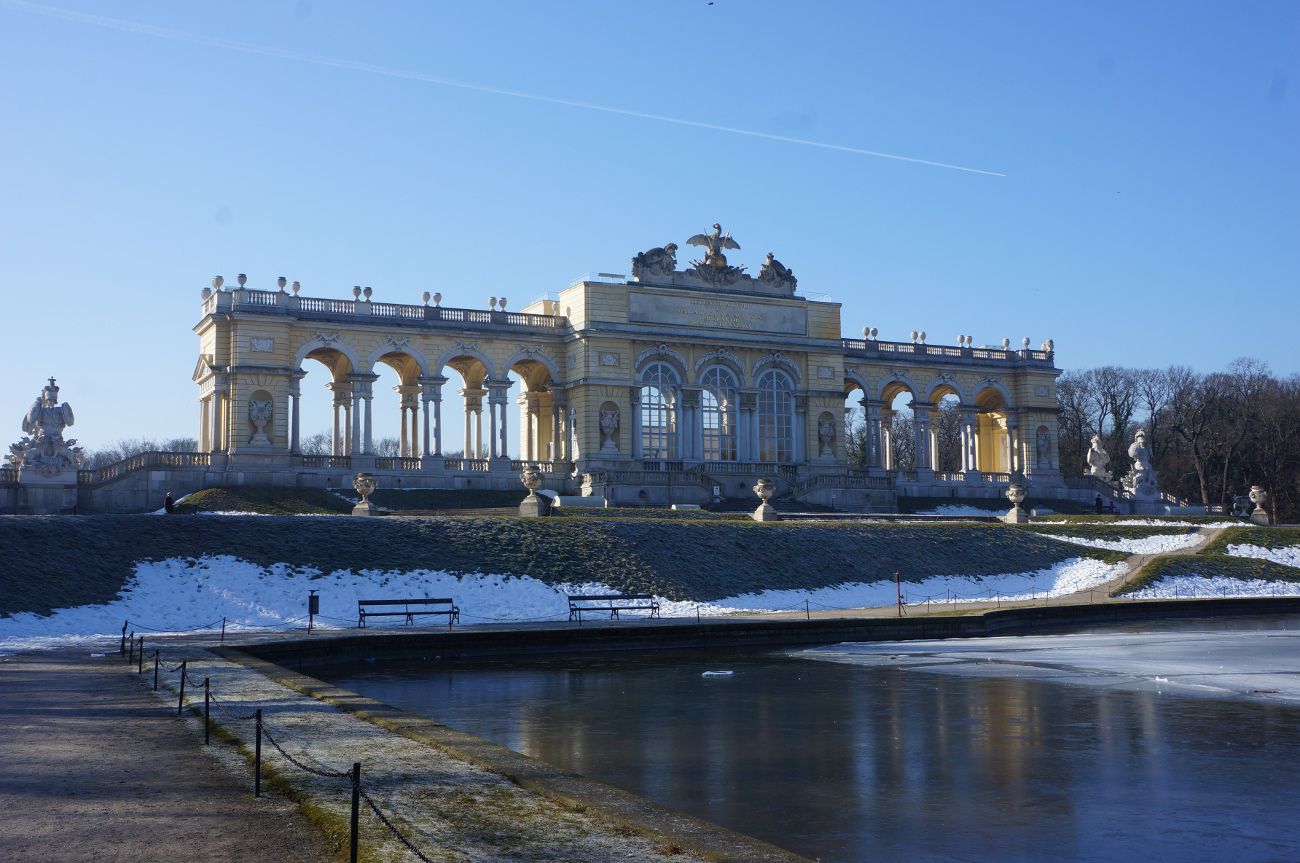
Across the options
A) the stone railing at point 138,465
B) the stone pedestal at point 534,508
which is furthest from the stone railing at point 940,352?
the stone railing at point 138,465

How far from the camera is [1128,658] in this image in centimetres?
2591

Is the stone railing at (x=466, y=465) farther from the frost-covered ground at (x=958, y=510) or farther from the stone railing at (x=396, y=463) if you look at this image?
the frost-covered ground at (x=958, y=510)

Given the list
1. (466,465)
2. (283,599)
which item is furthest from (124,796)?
(466,465)

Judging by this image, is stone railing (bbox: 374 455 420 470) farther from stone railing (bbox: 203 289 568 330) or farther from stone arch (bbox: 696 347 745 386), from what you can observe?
stone arch (bbox: 696 347 745 386)

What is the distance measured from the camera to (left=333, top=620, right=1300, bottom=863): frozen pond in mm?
11727

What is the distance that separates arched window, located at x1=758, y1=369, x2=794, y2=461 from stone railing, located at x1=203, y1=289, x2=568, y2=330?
457 inches

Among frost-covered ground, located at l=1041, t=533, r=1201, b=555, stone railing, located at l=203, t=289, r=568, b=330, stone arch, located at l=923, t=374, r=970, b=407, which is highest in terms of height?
stone railing, located at l=203, t=289, r=568, b=330

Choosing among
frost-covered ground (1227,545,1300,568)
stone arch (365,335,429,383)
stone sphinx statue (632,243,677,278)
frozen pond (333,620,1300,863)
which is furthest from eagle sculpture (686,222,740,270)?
frozen pond (333,620,1300,863)

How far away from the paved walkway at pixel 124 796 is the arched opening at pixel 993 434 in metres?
69.1

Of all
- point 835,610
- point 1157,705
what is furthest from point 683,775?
point 835,610

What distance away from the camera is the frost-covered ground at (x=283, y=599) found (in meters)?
29.6

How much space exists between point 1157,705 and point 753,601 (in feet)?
68.7

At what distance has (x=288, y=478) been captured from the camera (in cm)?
5822

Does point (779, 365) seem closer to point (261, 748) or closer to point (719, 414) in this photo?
point (719, 414)
